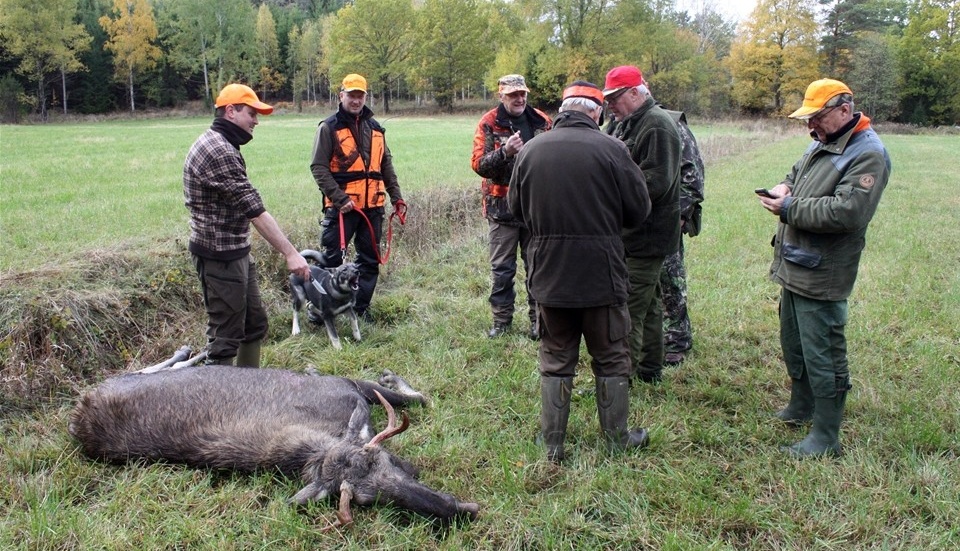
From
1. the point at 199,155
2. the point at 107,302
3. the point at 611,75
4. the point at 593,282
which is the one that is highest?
the point at 611,75

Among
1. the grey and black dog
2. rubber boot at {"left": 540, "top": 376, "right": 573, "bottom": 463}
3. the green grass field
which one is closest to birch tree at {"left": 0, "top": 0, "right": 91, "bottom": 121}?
the green grass field

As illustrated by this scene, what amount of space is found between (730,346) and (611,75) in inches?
105

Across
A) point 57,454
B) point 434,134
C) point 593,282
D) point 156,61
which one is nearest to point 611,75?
point 593,282

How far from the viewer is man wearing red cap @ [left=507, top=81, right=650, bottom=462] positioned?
11.4 ft

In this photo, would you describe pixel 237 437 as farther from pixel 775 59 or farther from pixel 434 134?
pixel 775 59

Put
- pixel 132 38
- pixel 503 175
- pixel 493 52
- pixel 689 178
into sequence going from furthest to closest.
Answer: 1. pixel 493 52
2. pixel 132 38
3. pixel 503 175
4. pixel 689 178

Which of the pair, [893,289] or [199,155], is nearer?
[199,155]

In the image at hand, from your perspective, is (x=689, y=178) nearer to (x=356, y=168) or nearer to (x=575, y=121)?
(x=575, y=121)

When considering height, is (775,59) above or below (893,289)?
above

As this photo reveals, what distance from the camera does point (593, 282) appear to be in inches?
138

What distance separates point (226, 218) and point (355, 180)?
1.95 metres

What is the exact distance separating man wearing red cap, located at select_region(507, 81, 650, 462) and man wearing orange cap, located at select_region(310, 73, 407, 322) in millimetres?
2768

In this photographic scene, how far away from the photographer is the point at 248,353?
194 inches

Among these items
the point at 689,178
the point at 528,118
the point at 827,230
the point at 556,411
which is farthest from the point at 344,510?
the point at 528,118
